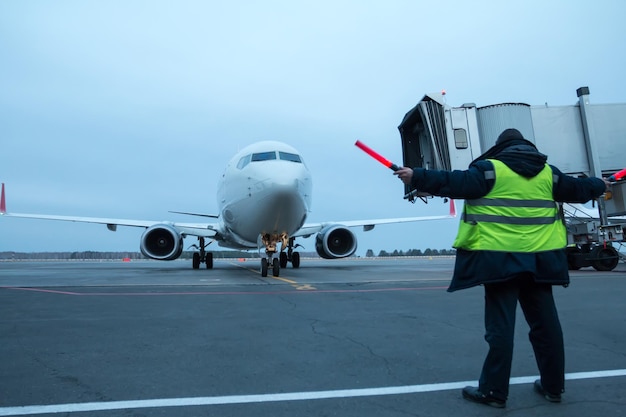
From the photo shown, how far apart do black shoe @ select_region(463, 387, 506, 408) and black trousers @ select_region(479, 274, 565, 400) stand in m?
0.02

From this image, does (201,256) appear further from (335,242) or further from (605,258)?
(605,258)

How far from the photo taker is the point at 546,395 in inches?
97.0

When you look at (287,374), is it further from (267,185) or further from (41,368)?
(267,185)

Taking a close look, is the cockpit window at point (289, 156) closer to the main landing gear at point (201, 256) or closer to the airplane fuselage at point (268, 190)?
the airplane fuselage at point (268, 190)

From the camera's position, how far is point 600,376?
2.83 m

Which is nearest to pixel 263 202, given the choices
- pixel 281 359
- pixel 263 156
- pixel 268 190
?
pixel 268 190

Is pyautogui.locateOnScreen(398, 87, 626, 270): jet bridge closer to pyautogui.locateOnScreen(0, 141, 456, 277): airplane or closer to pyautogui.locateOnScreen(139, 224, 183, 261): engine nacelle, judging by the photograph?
pyautogui.locateOnScreen(0, 141, 456, 277): airplane

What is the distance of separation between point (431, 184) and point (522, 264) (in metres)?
0.68

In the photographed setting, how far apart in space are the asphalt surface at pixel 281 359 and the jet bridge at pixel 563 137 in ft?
22.9

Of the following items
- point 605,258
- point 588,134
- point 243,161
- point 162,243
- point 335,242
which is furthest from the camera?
point 335,242

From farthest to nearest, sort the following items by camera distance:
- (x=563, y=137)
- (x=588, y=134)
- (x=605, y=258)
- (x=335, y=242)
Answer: (x=335, y=242) → (x=563, y=137) → (x=588, y=134) → (x=605, y=258)

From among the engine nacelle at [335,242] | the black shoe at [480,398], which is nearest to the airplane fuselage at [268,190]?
the engine nacelle at [335,242]

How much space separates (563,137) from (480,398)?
496 inches

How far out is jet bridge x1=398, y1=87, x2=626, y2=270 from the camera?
40.9ft
